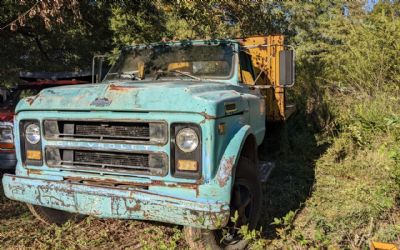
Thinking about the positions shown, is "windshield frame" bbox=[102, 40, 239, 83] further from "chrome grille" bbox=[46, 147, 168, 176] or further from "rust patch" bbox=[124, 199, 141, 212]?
"rust patch" bbox=[124, 199, 141, 212]

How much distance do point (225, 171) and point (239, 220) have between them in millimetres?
757

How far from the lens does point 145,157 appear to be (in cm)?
355

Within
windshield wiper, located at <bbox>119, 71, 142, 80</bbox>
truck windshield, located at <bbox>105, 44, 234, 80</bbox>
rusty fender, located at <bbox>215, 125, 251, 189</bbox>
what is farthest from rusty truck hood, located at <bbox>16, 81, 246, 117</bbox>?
windshield wiper, located at <bbox>119, 71, 142, 80</bbox>

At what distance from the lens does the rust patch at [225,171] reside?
333 cm

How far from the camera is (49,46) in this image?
13.1 metres

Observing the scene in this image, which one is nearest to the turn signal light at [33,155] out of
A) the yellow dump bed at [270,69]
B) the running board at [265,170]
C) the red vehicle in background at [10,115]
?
the red vehicle in background at [10,115]

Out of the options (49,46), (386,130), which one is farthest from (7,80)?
(386,130)

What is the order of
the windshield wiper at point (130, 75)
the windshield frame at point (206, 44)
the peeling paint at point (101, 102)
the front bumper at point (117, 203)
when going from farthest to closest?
1. the windshield wiper at point (130, 75)
2. the windshield frame at point (206, 44)
3. the peeling paint at point (101, 102)
4. the front bumper at point (117, 203)

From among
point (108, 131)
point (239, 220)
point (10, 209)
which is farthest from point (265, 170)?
point (10, 209)

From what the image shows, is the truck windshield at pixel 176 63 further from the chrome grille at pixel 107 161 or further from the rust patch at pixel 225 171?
the rust patch at pixel 225 171

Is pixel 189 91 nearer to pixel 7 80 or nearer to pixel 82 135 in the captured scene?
pixel 82 135

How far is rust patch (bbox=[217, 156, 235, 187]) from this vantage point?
3.33 m

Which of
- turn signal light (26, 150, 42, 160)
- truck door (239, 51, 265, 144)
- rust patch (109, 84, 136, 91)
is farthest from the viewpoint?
truck door (239, 51, 265, 144)

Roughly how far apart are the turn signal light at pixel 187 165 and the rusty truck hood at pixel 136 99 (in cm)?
40
